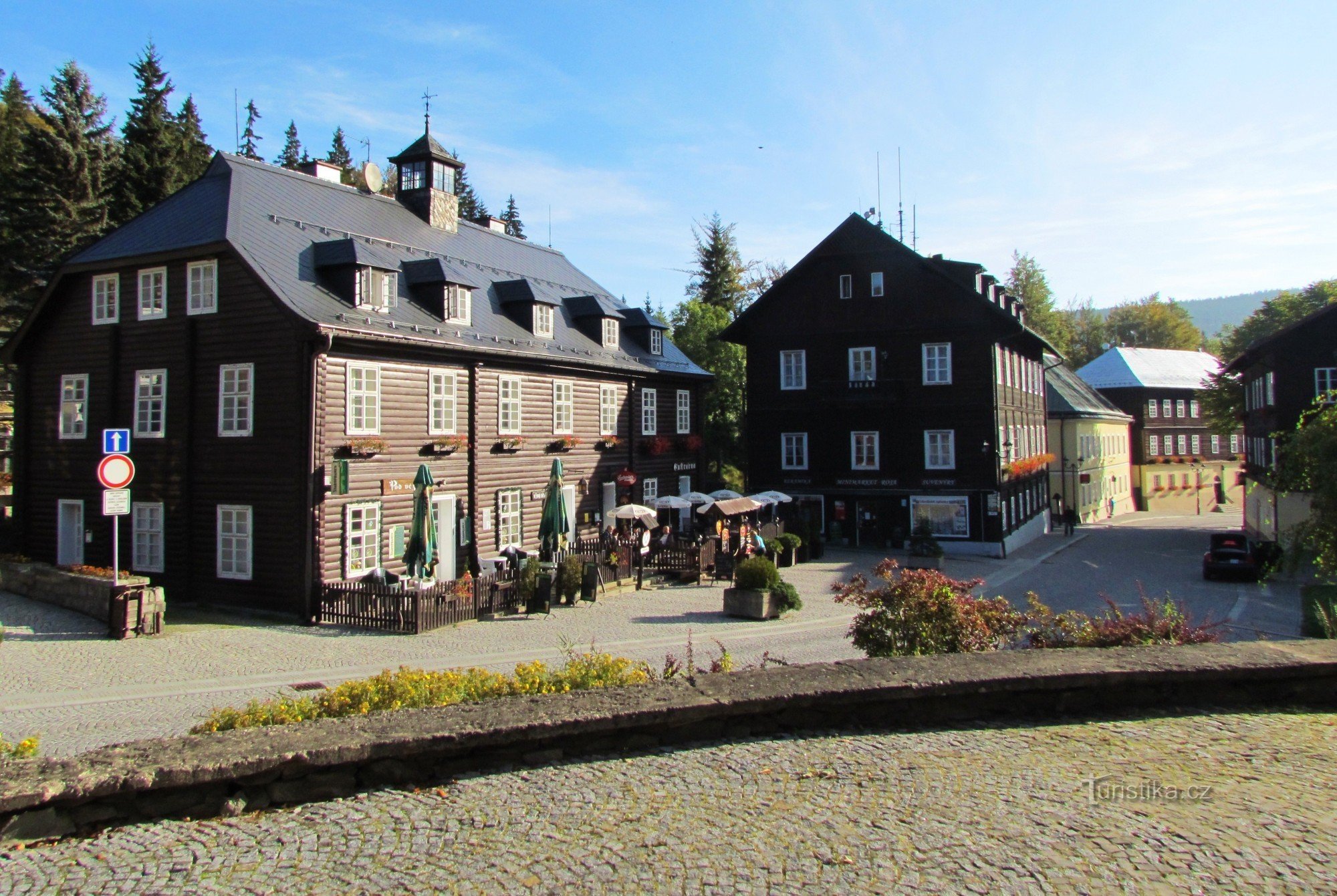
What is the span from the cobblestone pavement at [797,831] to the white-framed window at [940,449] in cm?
3001

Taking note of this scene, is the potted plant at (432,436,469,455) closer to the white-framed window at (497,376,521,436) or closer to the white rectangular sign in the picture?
the white-framed window at (497,376,521,436)

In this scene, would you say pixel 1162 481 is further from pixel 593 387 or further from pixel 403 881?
pixel 403 881

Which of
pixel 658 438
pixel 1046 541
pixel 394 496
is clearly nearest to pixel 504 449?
pixel 394 496

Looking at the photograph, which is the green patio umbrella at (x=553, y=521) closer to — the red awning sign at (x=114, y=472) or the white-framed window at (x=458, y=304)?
the white-framed window at (x=458, y=304)

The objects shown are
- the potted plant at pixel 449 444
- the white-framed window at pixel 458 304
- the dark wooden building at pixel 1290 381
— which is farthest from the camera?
the dark wooden building at pixel 1290 381

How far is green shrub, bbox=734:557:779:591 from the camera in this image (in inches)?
840

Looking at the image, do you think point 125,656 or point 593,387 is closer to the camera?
point 125,656

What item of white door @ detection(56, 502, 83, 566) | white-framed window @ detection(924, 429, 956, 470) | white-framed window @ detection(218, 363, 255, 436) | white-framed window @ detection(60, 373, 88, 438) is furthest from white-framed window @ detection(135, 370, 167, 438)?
white-framed window @ detection(924, 429, 956, 470)

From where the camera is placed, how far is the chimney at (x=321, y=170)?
2870cm

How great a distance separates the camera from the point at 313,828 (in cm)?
584

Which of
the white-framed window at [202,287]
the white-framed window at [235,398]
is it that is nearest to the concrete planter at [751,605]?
the white-framed window at [235,398]

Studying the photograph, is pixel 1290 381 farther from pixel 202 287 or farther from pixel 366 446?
pixel 202 287

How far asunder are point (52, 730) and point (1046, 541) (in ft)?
133

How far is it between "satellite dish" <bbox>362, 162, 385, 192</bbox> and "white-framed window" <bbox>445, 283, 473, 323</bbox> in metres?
6.68
